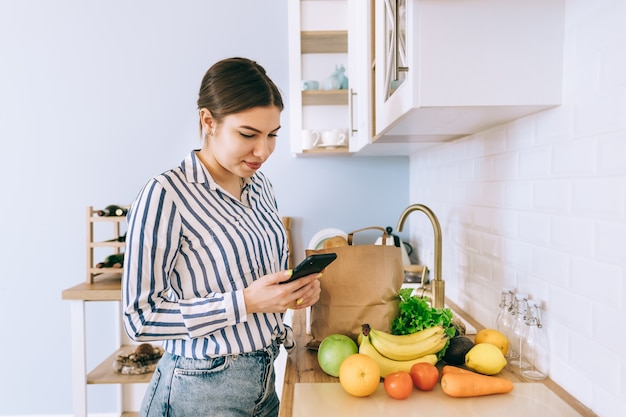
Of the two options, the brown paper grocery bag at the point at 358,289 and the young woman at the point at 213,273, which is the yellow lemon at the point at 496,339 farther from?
the young woman at the point at 213,273

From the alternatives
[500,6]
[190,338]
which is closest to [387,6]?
[500,6]

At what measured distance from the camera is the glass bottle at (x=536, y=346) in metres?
1.06

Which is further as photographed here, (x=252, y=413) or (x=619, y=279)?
(x=252, y=413)

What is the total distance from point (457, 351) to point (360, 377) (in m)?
0.28

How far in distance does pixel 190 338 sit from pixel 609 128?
906 millimetres

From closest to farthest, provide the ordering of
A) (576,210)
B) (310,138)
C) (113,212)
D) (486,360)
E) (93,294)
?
(576,210), (486,360), (93,294), (113,212), (310,138)

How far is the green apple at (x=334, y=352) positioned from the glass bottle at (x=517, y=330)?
0.37 meters

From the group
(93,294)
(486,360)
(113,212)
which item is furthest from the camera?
(113,212)

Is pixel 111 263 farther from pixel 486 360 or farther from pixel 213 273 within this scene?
pixel 486 360

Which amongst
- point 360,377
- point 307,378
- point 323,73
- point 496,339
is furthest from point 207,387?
point 323,73

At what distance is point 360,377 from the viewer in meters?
0.95

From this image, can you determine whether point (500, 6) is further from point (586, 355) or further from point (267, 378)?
point (267, 378)

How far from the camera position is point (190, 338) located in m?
1.03

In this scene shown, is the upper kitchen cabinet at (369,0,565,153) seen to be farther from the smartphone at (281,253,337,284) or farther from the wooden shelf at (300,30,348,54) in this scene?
the wooden shelf at (300,30,348,54)
